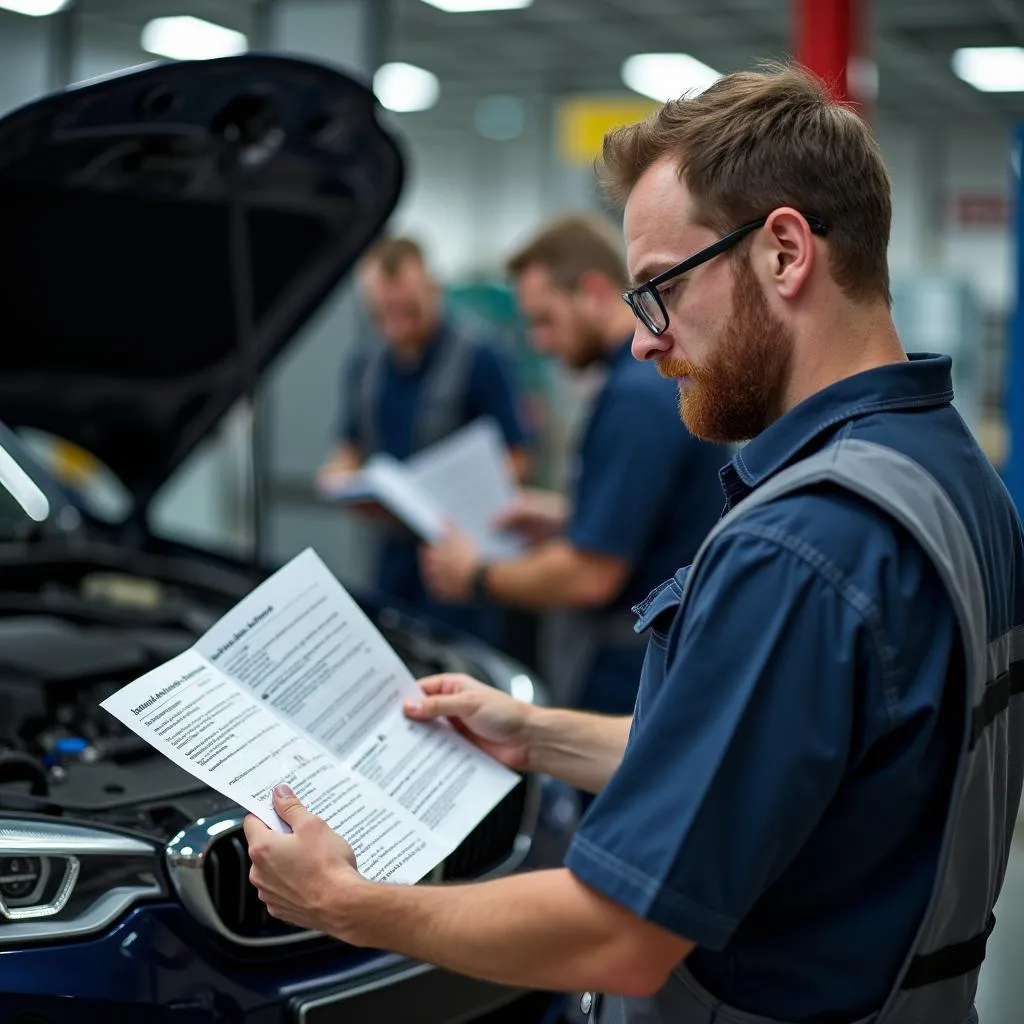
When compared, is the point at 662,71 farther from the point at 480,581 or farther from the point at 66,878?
the point at 66,878

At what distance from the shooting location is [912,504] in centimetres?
109

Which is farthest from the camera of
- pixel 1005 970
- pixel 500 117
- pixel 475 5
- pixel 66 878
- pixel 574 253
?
pixel 500 117

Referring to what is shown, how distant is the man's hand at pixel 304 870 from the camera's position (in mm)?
1239

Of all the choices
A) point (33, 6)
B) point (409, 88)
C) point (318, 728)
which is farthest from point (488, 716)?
point (409, 88)

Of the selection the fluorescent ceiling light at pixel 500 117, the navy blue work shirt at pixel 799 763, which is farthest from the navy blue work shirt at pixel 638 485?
the fluorescent ceiling light at pixel 500 117

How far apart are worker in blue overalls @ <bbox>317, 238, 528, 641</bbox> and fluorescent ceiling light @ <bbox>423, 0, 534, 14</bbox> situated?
499 centimetres

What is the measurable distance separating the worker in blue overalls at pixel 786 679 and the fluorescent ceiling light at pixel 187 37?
903 cm

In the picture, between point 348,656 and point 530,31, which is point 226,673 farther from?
point 530,31

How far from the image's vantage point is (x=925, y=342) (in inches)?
346

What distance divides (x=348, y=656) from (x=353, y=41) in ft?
16.9

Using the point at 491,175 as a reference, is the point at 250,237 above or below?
above

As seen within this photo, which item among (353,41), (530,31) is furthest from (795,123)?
(530,31)

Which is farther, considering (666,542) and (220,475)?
(220,475)

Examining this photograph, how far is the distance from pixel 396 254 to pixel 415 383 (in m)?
0.43
